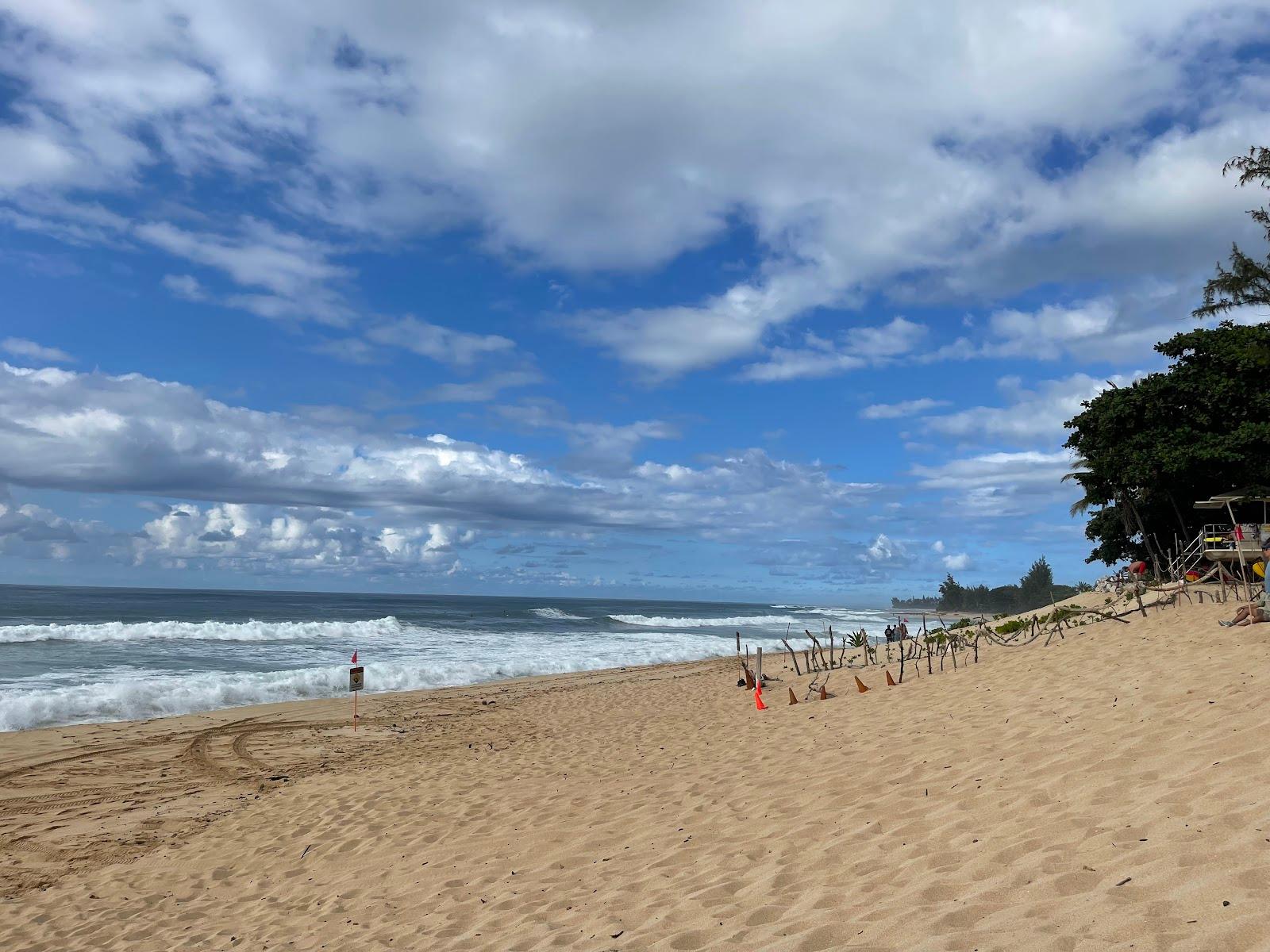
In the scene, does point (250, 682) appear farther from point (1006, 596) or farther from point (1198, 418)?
point (1006, 596)

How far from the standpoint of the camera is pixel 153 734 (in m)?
13.8

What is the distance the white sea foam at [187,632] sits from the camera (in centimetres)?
3516

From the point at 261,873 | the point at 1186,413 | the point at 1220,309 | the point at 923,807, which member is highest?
the point at 1220,309

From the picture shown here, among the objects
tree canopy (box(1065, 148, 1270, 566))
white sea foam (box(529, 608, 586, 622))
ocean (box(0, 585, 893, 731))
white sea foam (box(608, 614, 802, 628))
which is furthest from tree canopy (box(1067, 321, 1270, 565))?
white sea foam (box(529, 608, 586, 622))

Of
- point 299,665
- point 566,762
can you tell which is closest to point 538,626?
point 299,665

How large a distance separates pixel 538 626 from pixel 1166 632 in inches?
1837

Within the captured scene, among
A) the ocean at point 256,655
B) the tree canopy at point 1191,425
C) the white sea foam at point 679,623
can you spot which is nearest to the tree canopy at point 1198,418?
the tree canopy at point 1191,425

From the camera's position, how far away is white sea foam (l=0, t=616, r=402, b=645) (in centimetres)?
3516

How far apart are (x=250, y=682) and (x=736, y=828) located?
1791cm

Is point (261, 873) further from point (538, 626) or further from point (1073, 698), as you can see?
point (538, 626)

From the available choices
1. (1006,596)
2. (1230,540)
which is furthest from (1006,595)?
(1230,540)

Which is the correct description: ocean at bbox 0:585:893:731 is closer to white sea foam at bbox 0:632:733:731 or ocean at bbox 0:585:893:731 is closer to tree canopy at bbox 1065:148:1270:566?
white sea foam at bbox 0:632:733:731

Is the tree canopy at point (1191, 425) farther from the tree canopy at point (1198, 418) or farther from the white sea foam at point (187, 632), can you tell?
the white sea foam at point (187, 632)

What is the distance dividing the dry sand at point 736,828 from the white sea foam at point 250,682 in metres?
3.62
